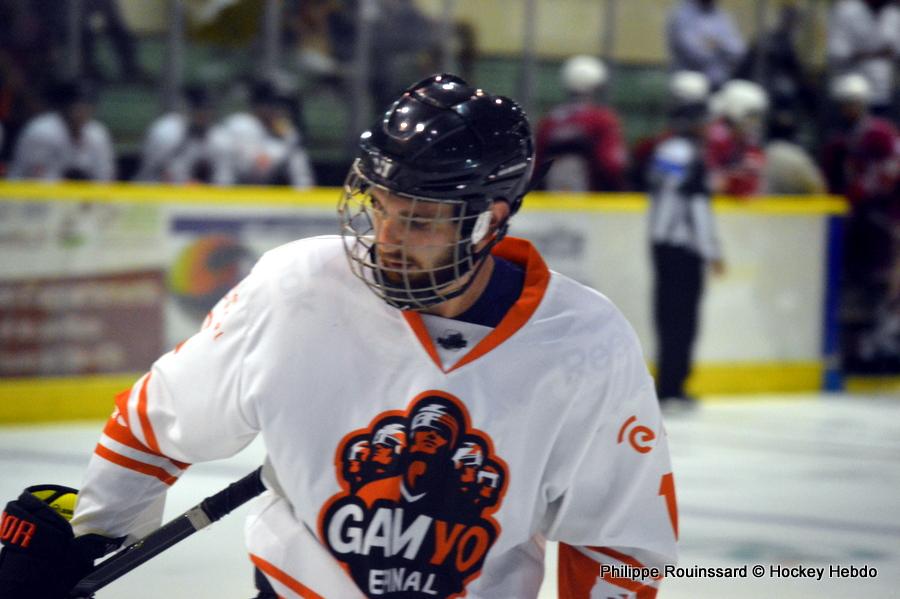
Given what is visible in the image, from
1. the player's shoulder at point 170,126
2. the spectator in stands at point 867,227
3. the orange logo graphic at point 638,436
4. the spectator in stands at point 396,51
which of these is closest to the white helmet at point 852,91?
the spectator in stands at point 867,227

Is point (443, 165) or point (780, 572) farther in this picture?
point (780, 572)

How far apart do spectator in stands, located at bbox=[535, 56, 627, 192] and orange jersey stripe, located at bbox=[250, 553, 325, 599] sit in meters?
6.75

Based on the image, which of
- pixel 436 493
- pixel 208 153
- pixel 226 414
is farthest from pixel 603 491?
pixel 208 153

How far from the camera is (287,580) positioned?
1905 millimetres

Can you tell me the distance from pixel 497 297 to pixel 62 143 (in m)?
6.02

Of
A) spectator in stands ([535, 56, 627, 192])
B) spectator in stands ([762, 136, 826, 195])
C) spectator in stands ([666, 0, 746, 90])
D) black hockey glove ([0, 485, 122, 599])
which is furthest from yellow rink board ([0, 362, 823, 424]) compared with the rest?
black hockey glove ([0, 485, 122, 599])

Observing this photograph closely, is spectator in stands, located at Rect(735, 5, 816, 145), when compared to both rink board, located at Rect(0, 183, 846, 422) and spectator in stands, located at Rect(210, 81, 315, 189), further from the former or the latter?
spectator in stands, located at Rect(210, 81, 315, 189)

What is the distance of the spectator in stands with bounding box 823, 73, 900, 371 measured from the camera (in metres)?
9.39

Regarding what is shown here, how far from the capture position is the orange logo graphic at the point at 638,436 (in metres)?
1.89

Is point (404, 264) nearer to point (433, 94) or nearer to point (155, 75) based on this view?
point (433, 94)

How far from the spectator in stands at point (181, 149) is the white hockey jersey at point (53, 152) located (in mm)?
349

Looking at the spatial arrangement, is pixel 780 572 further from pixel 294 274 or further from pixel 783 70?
pixel 783 70

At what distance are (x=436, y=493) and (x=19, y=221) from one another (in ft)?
17.4

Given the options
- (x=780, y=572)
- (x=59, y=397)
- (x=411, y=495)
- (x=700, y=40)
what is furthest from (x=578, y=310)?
(x=700, y=40)
